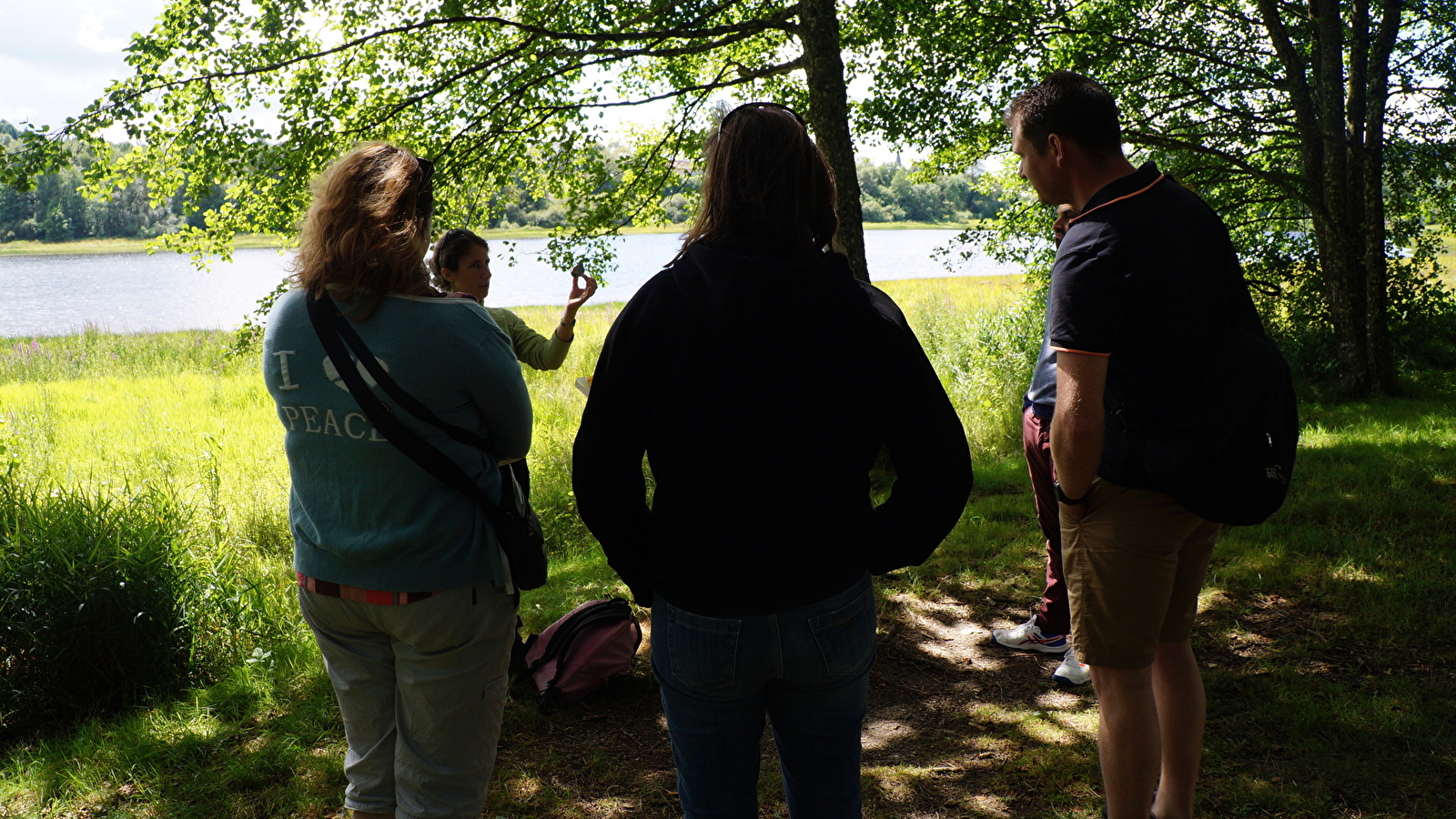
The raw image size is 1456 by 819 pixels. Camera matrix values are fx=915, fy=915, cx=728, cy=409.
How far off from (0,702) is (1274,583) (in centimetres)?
599

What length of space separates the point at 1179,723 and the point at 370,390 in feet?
7.32

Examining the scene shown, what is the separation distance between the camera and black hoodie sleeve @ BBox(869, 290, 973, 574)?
5.40 feet

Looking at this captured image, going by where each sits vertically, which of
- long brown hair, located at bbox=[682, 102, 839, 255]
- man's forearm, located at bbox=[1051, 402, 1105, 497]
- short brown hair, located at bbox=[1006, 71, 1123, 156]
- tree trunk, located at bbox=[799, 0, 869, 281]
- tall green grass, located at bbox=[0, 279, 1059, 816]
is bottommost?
tall green grass, located at bbox=[0, 279, 1059, 816]

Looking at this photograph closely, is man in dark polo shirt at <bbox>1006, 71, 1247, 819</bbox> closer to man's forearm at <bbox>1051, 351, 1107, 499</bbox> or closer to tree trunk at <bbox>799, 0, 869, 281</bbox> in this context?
man's forearm at <bbox>1051, 351, 1107, 499</bbox>

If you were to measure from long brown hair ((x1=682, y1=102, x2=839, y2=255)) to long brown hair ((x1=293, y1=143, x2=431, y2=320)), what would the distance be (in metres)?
0.74

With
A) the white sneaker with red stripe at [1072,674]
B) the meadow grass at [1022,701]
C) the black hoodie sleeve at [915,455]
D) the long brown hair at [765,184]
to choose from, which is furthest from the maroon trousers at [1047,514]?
the long brown hair at [765,184]

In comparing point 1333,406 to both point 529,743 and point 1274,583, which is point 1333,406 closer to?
point 1274,583

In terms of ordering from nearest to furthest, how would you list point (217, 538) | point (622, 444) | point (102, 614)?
1. point (622, 444)
2. point (102, 614)
3. point (217, 538)

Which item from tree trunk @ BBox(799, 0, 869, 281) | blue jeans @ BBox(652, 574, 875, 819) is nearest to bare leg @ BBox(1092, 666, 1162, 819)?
blue jeans @ BBox(652, 574, 875, 819)

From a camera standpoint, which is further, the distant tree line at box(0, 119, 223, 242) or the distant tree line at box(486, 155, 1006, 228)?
the distant tree line at box(0, 119, 223, 242)

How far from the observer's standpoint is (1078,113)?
2314mm

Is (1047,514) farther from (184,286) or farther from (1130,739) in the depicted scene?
(184,286)

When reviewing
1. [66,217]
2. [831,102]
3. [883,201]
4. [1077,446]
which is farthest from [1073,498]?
[66,217]

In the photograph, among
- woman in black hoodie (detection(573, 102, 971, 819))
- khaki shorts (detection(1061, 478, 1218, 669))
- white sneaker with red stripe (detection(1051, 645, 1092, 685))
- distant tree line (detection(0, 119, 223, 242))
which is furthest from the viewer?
distant tree line (detection(0, 119, 223, 242))
